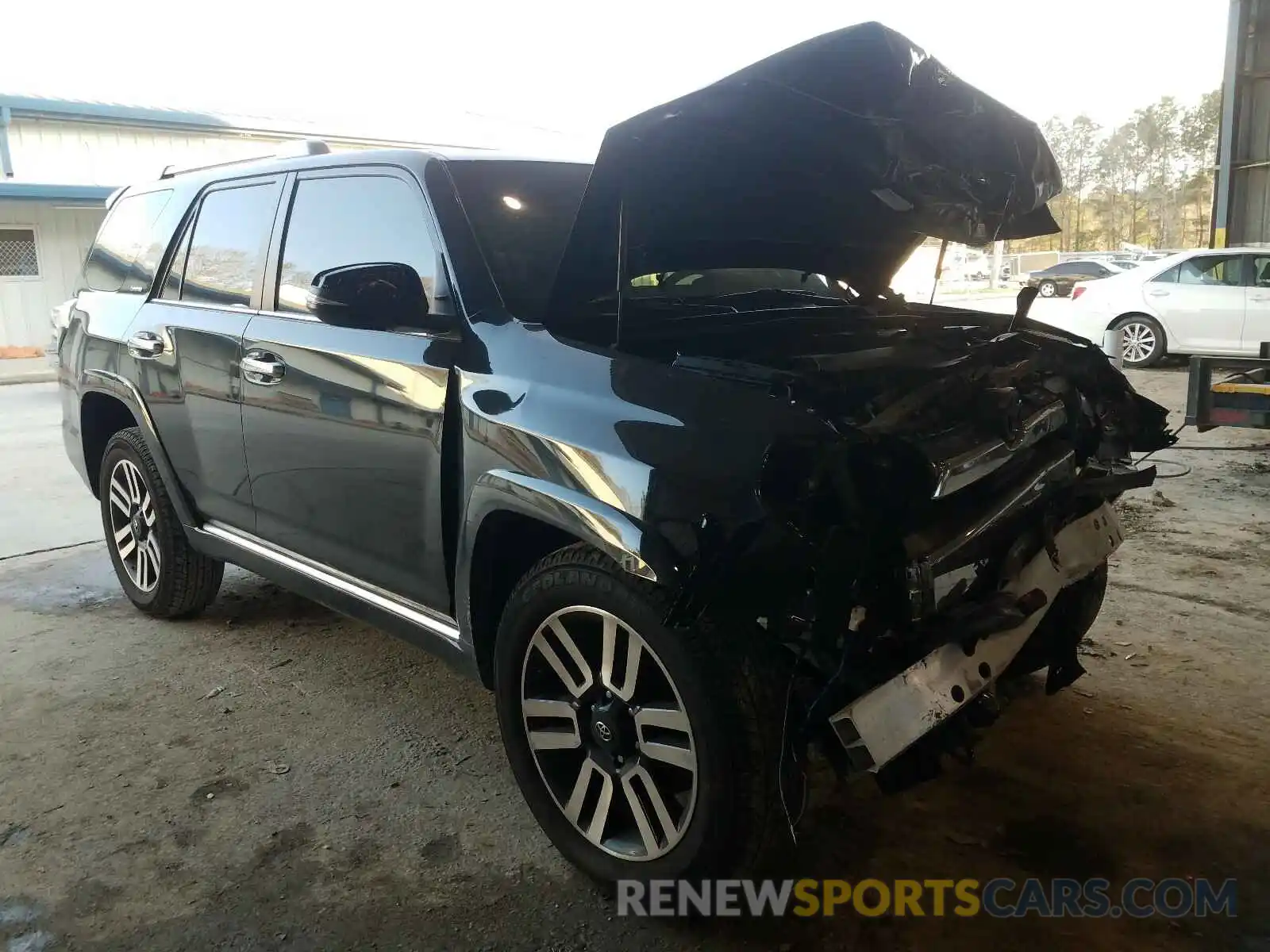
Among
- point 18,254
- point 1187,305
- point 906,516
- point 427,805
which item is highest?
point 18,254

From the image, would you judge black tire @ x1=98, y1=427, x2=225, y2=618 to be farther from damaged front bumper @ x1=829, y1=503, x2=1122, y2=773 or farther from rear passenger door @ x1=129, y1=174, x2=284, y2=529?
damaged front bumper @ x1=829, y1=503, x2=1122, y2=773

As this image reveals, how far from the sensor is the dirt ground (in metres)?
2.40

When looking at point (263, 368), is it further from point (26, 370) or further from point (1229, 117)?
point (26, 370)

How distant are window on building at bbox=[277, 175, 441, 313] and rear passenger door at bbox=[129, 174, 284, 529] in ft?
0.65

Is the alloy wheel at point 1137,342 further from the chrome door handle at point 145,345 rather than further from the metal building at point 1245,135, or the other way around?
the chrome door handle at point 145,345

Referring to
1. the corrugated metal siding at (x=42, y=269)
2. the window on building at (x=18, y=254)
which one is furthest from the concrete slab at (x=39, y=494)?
the window on building at (x=18, y=254)

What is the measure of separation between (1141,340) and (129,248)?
1169 cm

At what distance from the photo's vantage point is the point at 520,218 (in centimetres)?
298

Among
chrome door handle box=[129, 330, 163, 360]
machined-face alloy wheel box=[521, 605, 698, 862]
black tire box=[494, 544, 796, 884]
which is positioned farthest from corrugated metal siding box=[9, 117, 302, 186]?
black tire box=[494, 544, 796, 884]

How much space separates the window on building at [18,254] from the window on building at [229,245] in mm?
16379

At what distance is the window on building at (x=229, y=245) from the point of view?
356 cm

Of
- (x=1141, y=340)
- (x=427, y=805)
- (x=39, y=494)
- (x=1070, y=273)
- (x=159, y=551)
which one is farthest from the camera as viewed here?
(x=1070, y=273)

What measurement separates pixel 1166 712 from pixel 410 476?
257cm

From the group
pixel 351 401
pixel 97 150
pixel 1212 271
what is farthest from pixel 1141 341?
pixel 97 150
